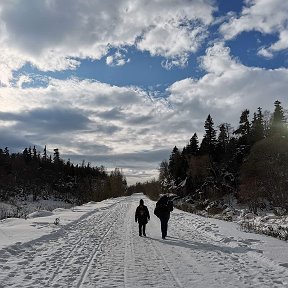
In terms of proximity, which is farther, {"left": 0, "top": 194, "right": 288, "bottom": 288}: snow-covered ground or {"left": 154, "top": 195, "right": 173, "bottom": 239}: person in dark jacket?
{"left": 154, "top": 195, "right": 173, "bottom": 239}: person in dark jacket

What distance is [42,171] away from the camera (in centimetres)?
12794

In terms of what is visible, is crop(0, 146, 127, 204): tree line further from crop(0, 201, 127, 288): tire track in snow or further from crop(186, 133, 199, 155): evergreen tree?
crop(0, 201, 127, 288): tire track in snow

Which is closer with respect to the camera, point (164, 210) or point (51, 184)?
point (164, 210)

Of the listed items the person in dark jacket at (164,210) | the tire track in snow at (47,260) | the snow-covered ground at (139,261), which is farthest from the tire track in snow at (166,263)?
the tire track in snow at (47,260)

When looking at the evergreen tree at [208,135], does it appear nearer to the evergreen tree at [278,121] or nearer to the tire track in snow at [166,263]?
the evergreen tree at [278,121]

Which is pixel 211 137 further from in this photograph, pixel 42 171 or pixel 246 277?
pixel 246 277

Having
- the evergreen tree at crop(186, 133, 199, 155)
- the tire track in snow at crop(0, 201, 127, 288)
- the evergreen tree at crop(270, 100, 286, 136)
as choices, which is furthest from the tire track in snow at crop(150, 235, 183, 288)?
the evergreen tree at crop(186, 133, 199, 155)

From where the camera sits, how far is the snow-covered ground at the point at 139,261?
26.9 ft

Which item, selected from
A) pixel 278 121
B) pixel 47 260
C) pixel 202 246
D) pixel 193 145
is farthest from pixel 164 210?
pixel 193 145

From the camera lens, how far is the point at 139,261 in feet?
34.3

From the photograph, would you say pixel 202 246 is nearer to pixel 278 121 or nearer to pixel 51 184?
pixel 278 121

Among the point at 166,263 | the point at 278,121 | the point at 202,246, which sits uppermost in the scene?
the point at 278,121

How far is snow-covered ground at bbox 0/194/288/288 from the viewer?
8195mm

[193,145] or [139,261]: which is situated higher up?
[193,145]
